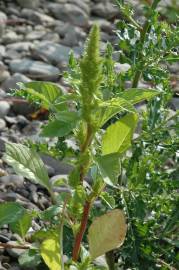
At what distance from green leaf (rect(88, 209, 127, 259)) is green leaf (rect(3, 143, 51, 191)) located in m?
0.20

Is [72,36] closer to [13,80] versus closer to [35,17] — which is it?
[35,17]

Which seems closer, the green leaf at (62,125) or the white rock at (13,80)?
the green leaf at (62,125)

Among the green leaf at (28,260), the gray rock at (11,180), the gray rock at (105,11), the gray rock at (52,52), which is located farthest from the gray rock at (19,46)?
the green leaf at (28,260)

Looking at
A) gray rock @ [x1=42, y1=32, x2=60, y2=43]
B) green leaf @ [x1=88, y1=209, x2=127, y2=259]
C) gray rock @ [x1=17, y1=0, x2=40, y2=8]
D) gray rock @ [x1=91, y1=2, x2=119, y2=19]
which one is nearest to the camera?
green leaf @ [x1=88, y1=209, x2=127, y2=259]

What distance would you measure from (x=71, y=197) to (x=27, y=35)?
283 centimetres

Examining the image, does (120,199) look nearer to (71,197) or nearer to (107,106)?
(71,197)

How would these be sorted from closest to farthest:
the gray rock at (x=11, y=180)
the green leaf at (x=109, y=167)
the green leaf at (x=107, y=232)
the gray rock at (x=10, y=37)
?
1. the green leaf at (x=109, y=167)
2. the green leaf at (x=107, y=232)
3. the gray rock at (x=11, y=180)
4. the gray rock at (x=10, y=37)

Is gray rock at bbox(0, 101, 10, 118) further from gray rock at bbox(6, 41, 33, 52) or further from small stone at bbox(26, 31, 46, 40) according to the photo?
small stone at bbox(26, 31, 46, 40)

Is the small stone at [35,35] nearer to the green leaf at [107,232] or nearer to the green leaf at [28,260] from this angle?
the green leaf at [28,260]

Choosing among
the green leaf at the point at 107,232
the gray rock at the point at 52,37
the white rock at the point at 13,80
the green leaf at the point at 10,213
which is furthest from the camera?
the gray rock at the point at 52,37

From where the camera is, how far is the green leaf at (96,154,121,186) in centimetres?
182

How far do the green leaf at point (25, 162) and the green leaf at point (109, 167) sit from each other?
0.25 m

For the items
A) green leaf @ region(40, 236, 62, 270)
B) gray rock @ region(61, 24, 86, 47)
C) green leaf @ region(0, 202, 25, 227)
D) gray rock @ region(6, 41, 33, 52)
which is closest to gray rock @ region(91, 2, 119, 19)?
gray rock @ region(61, 24, 86, 47)

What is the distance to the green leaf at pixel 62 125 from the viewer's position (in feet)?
5.99
